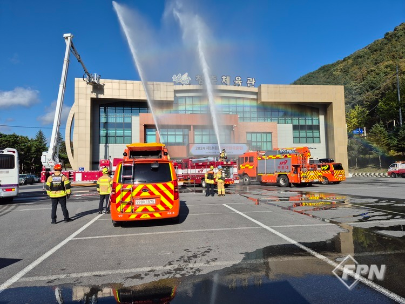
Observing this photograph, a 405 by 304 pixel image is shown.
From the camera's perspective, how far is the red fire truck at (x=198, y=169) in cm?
2115

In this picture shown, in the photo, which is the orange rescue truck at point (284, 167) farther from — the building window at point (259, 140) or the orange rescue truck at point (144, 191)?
the building window at point (259, 140)

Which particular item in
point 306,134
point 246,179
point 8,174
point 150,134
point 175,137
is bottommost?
point 246,179

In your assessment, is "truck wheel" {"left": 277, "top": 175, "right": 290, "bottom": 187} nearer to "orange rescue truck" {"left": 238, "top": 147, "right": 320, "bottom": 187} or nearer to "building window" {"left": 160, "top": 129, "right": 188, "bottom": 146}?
"orange rescue truck" {"left": 238, "top": 147, "right": 320, "bottom": 187}

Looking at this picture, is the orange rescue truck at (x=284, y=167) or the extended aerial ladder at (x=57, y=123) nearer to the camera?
the orange rescue truck at (x=284, y=167)

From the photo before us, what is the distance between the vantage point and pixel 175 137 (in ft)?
132

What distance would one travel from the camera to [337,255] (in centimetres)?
475

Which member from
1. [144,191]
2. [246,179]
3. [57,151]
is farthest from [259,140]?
[144,191]

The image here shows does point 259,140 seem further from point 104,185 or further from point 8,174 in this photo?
point 104,185

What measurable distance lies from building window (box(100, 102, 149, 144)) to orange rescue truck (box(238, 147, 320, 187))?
2289 cm

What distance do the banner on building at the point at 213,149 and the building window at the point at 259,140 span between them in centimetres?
314

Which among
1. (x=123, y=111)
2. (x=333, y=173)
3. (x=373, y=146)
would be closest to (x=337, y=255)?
(x=333, y=173)

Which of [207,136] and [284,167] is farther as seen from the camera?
[207,136]

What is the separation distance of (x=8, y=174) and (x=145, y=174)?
10.5 metres

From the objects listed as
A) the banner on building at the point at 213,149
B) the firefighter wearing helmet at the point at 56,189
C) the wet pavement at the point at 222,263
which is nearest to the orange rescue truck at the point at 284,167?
the banner on building at the point at 213,149
